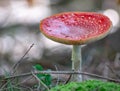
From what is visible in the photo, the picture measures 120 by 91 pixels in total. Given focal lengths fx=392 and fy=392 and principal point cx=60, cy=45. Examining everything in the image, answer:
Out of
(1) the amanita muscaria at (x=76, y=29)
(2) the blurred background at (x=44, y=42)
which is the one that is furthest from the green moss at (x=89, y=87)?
(2) the blurred background at (x=44, y=42)

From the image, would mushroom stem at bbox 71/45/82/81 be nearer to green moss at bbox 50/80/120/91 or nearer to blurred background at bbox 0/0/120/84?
green moss at bbox 50/80/120/91

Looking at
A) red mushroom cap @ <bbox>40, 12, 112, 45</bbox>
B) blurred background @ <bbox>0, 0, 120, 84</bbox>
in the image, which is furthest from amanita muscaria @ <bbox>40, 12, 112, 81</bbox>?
blurred background @ <bbox>0, 0, 120, 84</bbox>

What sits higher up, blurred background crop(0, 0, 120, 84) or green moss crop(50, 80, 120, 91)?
green moss crop(50, 80, 120, 91)

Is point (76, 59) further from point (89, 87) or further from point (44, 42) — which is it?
point (44, 42)

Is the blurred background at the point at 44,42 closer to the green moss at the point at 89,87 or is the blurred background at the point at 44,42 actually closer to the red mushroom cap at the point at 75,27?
the red mushroom cap at the point at 75,27

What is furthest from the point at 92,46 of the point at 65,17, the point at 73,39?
the point at 73,39
